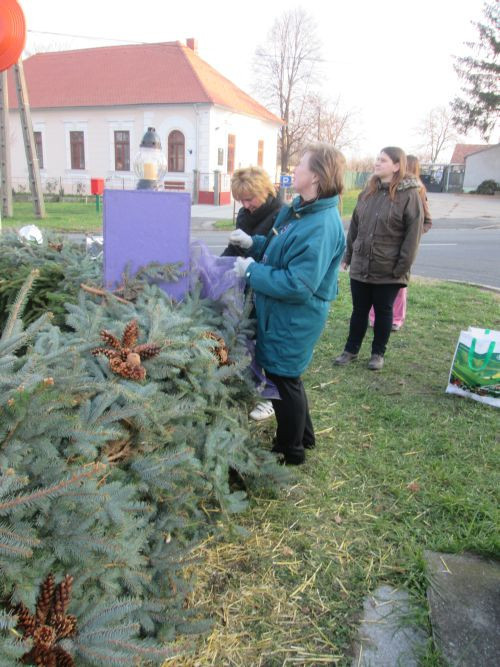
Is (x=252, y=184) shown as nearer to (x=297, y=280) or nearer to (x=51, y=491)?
(x=297, y=280)

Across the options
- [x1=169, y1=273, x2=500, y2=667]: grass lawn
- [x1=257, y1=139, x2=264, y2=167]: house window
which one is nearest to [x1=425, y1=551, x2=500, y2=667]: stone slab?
[x1=169, y1=273, x2=500, y2=667]: grass lawn

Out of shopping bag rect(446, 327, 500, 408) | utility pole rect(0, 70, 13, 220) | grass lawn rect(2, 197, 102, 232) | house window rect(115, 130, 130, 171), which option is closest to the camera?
shopping bag rect(446, 327, 500, 408)

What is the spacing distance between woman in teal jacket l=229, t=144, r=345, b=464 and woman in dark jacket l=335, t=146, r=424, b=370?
5.23ft

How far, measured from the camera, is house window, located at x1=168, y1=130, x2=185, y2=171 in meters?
28.8

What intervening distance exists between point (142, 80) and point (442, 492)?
32344mm

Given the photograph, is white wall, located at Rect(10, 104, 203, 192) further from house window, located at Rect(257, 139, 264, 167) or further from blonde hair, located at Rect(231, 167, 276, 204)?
blonde hair, located at Rect(231, 167, 276, 204)

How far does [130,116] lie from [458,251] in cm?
2273

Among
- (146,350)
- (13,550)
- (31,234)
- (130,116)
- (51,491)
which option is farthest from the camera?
(130,116)

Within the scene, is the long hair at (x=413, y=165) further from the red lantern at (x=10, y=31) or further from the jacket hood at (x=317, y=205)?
the red lantern at (x=10, y=31)

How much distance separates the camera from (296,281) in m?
2.65

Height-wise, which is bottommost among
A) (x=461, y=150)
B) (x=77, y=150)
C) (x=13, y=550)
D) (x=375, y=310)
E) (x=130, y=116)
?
(x=375, y=310)

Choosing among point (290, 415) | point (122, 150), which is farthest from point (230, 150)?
point (290, 415)

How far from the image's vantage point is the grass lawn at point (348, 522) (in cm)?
207

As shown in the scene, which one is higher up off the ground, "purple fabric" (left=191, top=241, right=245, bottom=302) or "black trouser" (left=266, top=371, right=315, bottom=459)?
"purple fabric" (left=191, top=241, right=245, bottom=302)
